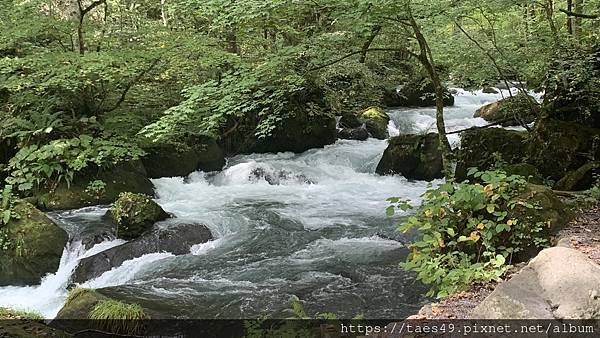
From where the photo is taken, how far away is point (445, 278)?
4.48 metres

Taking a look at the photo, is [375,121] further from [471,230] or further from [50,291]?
[471,230]

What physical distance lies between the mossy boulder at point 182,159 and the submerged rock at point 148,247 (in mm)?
4166

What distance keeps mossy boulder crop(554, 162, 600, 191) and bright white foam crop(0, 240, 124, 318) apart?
7403 mm

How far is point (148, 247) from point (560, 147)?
24.2 feet

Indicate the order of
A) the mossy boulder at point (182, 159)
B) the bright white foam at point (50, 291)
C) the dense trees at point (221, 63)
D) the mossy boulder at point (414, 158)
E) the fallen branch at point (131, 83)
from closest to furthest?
the bright white foam at point (50, 291) < the dense trees at point (221, 63) < the fallen branch at point (131, 83) < the mossy boulder at point (414, 158) < the mossy boulder at point (182, 159)

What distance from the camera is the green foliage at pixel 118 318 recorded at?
5.77 meters

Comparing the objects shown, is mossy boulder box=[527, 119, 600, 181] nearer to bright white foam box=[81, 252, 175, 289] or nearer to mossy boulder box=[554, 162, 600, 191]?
mossy boulder box=[554, 162, 600, 191]

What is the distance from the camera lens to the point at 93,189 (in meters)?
10.6

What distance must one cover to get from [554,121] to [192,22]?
33.4 feet

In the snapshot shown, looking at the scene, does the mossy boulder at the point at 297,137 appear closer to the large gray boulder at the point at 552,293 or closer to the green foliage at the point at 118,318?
the green foliage at the point at 118,318

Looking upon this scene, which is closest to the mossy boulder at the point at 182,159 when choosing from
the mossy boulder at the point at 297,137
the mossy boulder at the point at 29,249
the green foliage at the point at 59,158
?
the mossy boulder at the point at 297,137

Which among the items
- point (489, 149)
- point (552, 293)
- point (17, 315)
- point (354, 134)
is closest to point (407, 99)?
point (354, 134)

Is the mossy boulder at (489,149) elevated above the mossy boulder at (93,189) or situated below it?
above

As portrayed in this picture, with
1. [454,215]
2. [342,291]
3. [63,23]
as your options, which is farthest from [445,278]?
[63,23]
